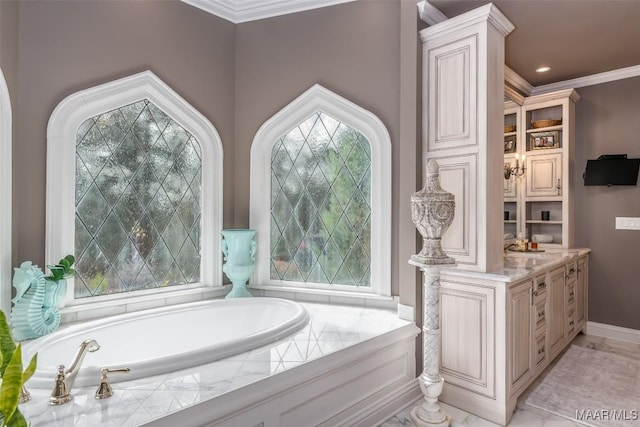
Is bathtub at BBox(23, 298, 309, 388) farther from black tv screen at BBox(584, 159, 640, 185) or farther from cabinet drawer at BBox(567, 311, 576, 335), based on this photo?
black tv screen at BBox(584, 159, 640, 185)

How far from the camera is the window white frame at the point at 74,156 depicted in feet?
7.84

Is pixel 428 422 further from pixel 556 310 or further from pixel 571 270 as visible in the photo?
pixel 571 270

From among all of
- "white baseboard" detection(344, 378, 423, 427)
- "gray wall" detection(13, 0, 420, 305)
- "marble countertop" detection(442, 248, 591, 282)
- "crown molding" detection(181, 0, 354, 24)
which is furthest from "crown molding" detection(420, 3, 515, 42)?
"white baseboard" detection(344, 378, 423, 427)

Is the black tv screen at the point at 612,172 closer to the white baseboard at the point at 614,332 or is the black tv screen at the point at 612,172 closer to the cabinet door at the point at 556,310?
the cabinet door at the point at 556,310

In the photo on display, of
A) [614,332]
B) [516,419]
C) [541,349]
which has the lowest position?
[516,419]

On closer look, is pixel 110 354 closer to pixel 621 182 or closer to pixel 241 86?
pixel 241 86

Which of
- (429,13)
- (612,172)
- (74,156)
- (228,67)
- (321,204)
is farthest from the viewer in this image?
(612,172)

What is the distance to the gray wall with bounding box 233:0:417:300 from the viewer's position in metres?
2.87

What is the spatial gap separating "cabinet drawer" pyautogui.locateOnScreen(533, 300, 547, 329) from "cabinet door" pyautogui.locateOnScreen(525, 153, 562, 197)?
5.16 feet

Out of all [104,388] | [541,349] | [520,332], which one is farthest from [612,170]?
[104,388]

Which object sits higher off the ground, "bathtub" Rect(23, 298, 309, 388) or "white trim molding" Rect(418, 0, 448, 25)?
"white trim molding" Rect(418, 0, 448, 25)

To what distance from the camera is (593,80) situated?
3.84m

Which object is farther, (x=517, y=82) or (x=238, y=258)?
(x=517, y=82)

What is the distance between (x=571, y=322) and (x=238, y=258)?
295 centimetres
